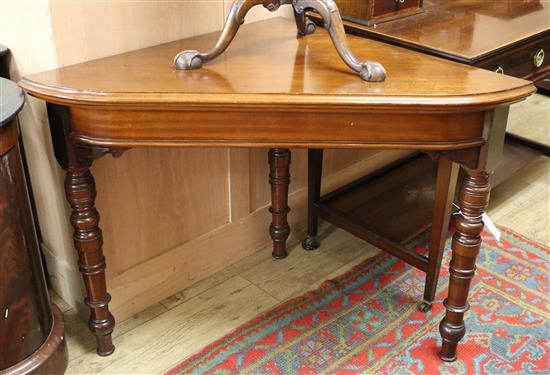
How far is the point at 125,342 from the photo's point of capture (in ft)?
6.53

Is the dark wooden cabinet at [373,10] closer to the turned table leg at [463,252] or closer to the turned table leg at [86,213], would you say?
the turned table leg at [463,252]

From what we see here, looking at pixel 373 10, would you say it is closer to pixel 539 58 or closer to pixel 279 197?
pixel 539 58

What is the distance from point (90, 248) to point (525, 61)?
1.43m

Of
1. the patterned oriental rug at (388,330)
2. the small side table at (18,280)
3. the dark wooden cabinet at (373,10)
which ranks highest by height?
the dark wooden cabinet at (373,10)

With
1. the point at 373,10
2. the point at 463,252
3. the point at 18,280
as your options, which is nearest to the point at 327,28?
the point at 373,10

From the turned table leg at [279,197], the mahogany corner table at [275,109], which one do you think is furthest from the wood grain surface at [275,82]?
the turned table leg at [279,197]

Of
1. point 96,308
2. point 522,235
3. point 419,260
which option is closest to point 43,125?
point 96,308

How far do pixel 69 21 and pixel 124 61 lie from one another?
17 centimetres

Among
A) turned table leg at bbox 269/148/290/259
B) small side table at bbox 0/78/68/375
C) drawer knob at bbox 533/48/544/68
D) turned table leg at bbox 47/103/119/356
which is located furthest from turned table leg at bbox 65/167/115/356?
drawer knob at bbox 533/48/544/68

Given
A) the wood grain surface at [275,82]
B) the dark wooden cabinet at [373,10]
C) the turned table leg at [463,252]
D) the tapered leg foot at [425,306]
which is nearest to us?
the wood grain surface at [275,82]

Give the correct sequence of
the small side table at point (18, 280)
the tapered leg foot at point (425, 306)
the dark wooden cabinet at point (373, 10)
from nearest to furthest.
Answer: the small side table at point (18, 280) < the dark wooden cabinet at point (373, 10) < the tapered leg foot at point (425, 306)

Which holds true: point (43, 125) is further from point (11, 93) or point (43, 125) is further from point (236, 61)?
point (236, 61)

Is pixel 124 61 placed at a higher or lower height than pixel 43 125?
higher

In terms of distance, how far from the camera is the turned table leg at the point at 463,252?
1.62 m
